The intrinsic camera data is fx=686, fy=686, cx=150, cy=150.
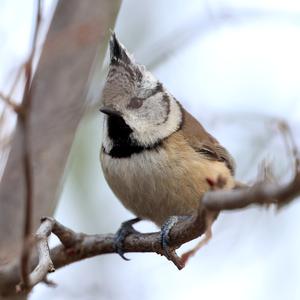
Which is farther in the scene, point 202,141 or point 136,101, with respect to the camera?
point 202,141

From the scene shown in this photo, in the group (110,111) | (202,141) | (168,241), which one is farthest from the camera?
(202,141)

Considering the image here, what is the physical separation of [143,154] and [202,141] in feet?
1.46

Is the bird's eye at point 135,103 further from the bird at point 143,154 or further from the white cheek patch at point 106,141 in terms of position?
the white cheek patch at point 106,141

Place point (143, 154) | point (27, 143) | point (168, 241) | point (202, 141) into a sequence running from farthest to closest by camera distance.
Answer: point (202, 141)
point (143, 154)
point (168, 241)
point (27, 143)

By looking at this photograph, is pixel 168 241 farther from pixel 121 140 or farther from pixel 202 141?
pixel 202 141

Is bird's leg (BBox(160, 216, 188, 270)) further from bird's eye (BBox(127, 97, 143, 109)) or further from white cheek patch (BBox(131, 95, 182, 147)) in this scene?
bird's eye (BBox(127, 97, 143, 109))

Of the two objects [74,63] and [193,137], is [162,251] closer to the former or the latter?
[193,137]

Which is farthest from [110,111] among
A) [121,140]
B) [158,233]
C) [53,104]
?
[158,233]

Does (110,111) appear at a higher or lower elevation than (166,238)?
higher

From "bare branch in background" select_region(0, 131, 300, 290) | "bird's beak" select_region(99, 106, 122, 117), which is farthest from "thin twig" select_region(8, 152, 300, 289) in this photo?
"bird's beak" select_region(99, 106, 122, 117)

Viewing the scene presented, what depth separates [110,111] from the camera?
2908 mm

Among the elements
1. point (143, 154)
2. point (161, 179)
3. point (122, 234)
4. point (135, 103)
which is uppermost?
point (135, 103)

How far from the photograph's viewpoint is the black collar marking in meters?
3.04

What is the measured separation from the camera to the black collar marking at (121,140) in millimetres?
3045
